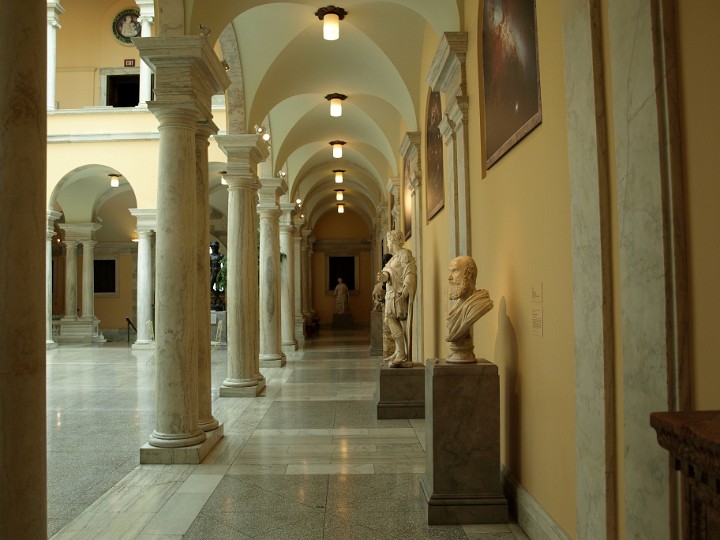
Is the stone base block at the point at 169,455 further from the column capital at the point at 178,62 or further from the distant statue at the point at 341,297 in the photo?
the distant statue at the point at 341,297

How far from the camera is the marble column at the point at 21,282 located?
2.62 m

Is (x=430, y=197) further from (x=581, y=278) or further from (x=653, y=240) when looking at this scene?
(x=653, y=240)

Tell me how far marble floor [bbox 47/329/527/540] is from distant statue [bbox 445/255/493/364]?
1.17 m

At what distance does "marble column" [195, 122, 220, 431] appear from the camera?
6250 millimetres

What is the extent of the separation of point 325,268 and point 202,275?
84.1 feet

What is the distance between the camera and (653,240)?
2361 mm

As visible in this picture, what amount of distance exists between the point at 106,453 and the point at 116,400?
3318 millimetres

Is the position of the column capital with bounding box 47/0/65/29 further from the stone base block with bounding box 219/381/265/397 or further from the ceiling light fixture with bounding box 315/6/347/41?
the stone base block with bounding box 219/381/265/397

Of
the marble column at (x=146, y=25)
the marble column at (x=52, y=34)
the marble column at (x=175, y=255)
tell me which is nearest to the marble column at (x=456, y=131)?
the marble column at (x=175, y=255)

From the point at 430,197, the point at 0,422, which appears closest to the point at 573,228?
the point at 0,422

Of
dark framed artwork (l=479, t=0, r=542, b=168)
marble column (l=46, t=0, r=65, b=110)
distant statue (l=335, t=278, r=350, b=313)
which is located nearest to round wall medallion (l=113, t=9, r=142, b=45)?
marble column (l=46, t=0, r=65, b=110)

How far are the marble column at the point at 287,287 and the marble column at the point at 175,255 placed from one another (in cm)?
1005

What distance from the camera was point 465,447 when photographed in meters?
4.24

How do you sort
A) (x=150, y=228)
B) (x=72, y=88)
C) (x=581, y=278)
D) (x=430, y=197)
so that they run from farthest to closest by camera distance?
(x=72, y=88) → (x=150, y=228) → (x=430, y=197) → (x=581, y=278)
